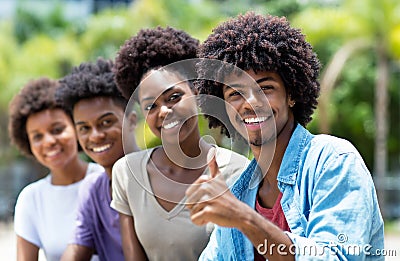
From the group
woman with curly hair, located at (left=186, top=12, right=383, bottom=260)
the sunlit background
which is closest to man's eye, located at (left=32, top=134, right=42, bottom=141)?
woman with curly hair, located at (left=186, top=12, right=383, bottom=260)

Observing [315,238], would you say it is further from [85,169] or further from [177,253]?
[85,169]

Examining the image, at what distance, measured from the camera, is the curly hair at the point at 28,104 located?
391 cm

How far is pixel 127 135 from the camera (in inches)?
138

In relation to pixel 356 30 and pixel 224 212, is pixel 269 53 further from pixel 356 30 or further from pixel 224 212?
pixel 356 30

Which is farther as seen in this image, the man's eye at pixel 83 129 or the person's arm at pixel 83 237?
the man's eye at pixel 83 129

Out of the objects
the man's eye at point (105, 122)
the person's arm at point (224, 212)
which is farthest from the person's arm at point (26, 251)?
the person's arm at point (224, 212)

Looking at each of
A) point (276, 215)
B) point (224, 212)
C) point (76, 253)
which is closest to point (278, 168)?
point (276, 215)

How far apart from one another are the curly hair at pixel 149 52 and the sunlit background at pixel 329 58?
10.1m

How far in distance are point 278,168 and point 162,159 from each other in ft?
2.72

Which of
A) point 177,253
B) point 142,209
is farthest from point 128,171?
point 177,253

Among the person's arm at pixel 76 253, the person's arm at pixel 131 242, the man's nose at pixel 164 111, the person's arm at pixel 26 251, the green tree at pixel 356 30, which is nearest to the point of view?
the man's nose at pixel 164 111

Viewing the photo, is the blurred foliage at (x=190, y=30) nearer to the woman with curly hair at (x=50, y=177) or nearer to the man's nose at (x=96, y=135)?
the woman with curly hair at (x=50, y=177)

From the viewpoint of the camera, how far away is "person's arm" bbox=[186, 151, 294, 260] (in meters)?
1.90

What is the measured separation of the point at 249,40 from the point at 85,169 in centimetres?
196
